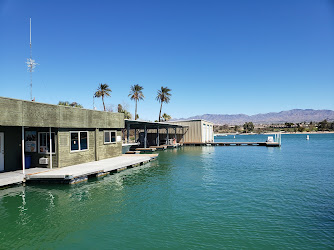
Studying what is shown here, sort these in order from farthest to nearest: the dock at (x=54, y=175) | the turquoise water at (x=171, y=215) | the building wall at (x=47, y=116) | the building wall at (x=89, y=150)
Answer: the building wall at (x=89, y=150) < the dock at (x=54, y=175) < the building wall at (x=47, y=116) < the turquoise water at (x=171, y=215)

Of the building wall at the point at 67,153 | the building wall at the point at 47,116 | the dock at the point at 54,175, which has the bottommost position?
the dock at the point at 54,175

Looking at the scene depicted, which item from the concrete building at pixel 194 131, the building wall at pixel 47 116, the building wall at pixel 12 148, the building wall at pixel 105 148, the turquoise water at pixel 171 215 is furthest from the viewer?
the concrete building at pixel 194 131

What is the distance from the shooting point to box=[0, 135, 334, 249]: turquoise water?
6035 millimetres

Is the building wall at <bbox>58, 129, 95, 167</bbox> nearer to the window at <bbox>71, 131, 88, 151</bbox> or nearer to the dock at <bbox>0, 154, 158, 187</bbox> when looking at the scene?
the window at <bbox>71, 131, 88, 151</bbox>

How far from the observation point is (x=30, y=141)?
13711 millimetres

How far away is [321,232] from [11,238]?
8.81 meters

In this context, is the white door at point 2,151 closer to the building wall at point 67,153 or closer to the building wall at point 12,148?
the building wall at point 12,148

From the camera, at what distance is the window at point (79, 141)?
14.5 metres

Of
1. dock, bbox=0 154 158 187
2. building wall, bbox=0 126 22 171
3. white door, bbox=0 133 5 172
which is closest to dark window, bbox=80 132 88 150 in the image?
dock, bbox=0 154 158 187

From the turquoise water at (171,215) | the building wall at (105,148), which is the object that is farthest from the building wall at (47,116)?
the turquoise water at (171,215)

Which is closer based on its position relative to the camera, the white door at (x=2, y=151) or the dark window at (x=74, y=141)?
the white door at (x=2, y=151)

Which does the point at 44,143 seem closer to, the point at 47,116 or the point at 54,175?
the point at 47,116

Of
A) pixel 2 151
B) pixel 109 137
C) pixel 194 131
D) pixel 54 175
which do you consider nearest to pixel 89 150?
pixel 109 137

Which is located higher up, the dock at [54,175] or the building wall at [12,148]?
the building wall at [12,148]
